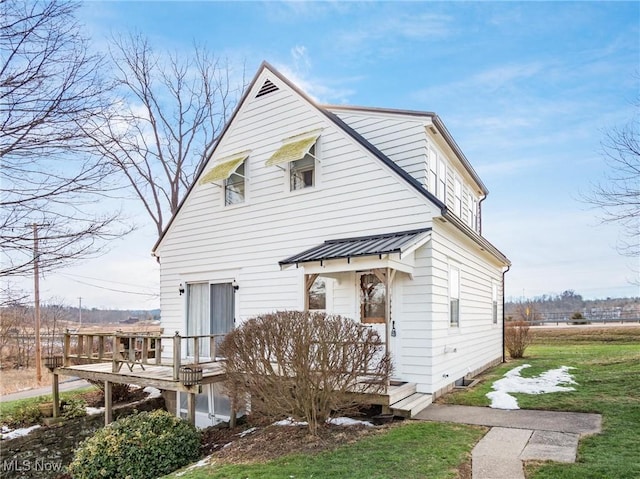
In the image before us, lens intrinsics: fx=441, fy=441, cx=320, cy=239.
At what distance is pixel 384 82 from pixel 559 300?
53.2 m

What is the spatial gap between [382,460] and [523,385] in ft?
18.7

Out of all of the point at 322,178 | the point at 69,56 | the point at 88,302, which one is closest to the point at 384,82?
the point at 322,178

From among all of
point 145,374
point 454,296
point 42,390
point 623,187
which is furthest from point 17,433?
point 623,187

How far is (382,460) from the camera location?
210 inches

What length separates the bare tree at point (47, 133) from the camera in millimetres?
5336

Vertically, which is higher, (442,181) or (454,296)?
(442,181)

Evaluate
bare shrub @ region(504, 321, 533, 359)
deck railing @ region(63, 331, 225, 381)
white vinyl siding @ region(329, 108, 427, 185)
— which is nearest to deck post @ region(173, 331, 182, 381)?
deck railing @ region(63, 331, 225, 381)

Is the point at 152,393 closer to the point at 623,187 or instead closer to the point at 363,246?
the point at 363,246

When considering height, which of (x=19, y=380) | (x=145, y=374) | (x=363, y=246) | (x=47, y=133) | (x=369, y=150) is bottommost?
(x=19, y=380)

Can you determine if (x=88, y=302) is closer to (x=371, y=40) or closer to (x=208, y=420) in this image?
(x=208, y=420)

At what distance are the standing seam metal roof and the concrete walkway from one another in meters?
2.84

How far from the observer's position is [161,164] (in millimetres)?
20797

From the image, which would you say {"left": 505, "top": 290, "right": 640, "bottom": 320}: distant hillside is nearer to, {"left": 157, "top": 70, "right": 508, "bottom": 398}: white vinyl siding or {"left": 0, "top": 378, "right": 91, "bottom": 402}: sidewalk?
{"left": 157, "top": 70, "right": 508, "bottom": 398}: white vinyl siding

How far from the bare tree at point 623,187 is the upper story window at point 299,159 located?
22.8ft
